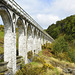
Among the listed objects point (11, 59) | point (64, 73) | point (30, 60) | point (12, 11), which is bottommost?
point (64, 73)

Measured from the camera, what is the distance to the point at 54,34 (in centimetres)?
5819

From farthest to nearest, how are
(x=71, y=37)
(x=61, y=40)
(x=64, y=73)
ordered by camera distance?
(x=71, y=37) < (x=61, y=40) < (x=64, y=73)

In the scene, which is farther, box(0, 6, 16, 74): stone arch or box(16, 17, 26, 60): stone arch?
box(16, 17, 26, 60): stone arch

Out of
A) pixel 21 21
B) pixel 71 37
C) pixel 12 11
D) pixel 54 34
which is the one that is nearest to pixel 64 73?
pixel 21 21

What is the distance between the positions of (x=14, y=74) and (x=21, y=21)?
5605mm

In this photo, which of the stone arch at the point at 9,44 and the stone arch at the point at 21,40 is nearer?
the stone arch at the point at 9,44

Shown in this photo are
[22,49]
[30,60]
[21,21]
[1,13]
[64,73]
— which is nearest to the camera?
[1,13]

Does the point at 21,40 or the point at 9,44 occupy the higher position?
the point at 21,40

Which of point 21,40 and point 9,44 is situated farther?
point 21,40

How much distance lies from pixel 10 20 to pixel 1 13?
0.91 metres

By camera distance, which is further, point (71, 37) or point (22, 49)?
point (71, 37)

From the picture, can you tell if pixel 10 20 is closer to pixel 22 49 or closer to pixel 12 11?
pixel 12 11

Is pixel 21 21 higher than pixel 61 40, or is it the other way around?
pixel 21 21

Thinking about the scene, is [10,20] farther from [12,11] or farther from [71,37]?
[71,37]
